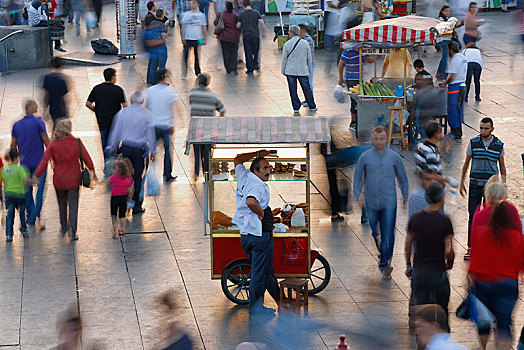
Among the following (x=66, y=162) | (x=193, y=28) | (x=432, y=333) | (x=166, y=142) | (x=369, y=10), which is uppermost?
(x=369, y=10)

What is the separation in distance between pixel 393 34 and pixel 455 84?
4.91ft

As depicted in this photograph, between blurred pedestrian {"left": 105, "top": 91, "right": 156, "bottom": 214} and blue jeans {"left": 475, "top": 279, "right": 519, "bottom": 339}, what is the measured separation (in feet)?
18.9

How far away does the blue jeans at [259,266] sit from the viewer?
8.68m

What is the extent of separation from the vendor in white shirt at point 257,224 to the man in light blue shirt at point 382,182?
4.69ft

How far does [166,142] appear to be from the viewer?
13.2 meters

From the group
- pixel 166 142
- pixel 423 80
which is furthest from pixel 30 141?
pixel 423 80

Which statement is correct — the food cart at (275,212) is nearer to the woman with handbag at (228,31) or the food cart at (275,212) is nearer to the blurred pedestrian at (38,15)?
the woman with handbag at (228,31)

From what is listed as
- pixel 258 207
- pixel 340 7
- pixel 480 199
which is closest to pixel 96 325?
pixel 258 207

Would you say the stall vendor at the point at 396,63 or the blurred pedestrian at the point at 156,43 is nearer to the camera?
the stall vendor at the point at 396,63

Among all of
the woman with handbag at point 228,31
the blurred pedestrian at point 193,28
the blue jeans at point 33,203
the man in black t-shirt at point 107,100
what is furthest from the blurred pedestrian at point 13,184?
the woman with handbag at point 228,31

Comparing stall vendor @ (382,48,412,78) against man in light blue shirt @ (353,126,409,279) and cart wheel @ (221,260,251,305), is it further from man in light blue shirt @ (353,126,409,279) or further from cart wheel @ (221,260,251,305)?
cart wheel @ (221,260,251,305)

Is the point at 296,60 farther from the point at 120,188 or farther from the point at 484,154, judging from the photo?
the point at 484,154

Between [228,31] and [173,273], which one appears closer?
[173,273]

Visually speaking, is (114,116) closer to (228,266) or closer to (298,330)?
(228,266)
